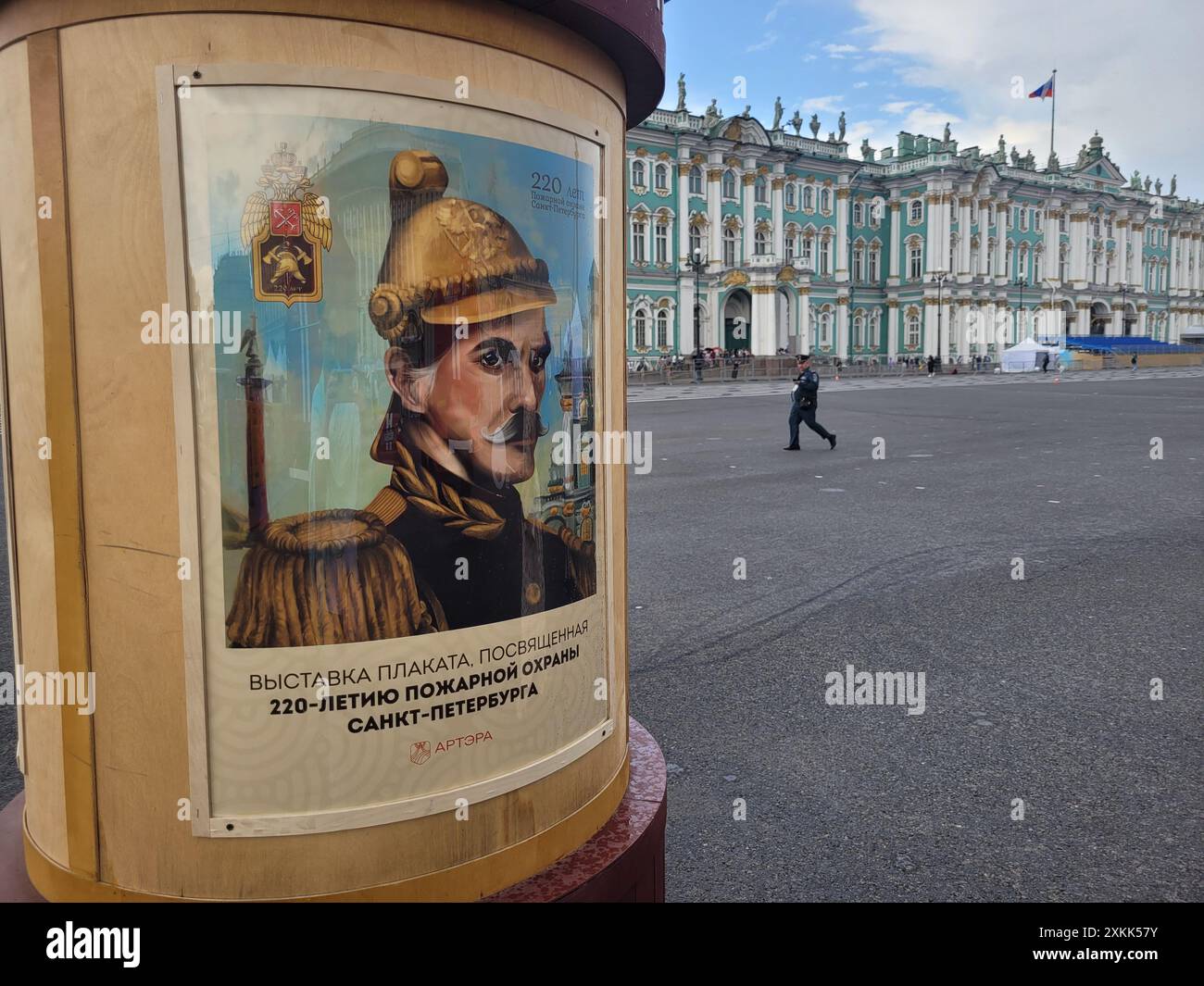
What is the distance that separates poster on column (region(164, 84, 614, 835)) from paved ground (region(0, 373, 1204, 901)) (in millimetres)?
1527

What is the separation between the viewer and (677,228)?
5719cm

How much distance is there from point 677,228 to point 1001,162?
106 feet

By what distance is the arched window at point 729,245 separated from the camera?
5969 cm

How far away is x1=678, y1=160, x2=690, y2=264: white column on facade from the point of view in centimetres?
5675

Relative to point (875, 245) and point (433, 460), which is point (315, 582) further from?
point (875, 245)

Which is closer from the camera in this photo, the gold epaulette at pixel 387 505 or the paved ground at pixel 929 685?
the gold epaulette at pixel 387 505

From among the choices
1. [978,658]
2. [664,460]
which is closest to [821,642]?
[978,658]

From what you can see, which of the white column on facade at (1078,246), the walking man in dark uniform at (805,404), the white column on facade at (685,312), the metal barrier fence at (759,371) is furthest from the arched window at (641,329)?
the walking man in dark uniform at (805,404)

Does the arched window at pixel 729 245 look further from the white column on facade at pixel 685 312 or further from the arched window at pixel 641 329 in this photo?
the arched window at pixel 641 329

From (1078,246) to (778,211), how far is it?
29938 mm

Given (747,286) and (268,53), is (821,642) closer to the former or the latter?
(268,53)

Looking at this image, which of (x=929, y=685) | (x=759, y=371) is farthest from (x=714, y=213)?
(x=929, y=685)

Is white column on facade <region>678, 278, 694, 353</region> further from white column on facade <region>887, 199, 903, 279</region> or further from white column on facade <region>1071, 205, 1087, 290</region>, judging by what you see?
white column on facade <region>1071, 205, 1087, 290</region>
